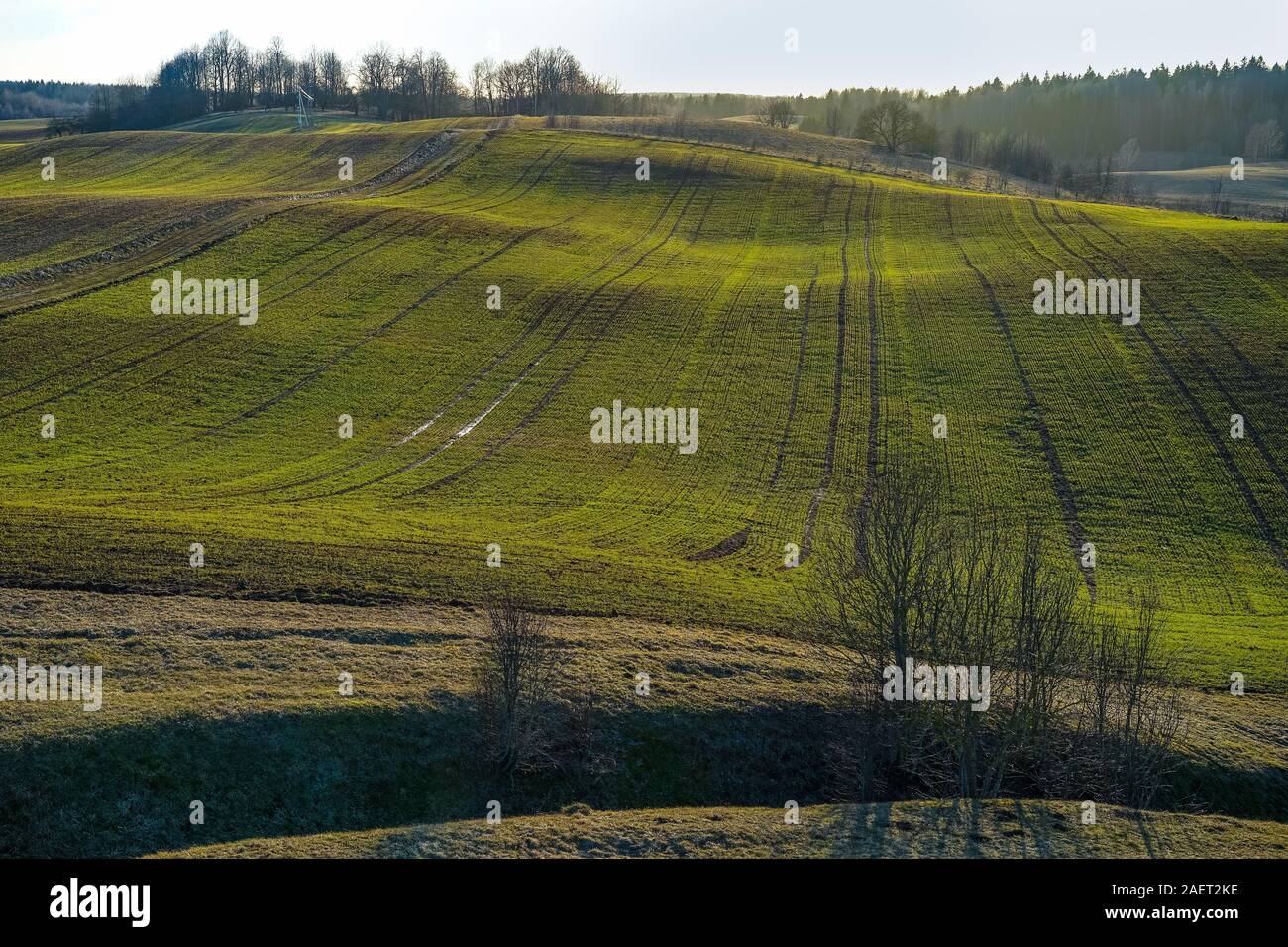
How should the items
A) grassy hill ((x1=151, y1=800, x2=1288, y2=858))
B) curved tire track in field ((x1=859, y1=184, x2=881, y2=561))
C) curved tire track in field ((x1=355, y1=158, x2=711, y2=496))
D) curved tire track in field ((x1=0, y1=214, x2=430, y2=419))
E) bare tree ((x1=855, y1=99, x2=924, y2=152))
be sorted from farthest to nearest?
bare tree ((x1=855, y1=99, x2=924, y2=152))
curved tire track in field ((x1=0, y1=214, x2=430, y2=419))
curved tire track in field ((x1=355, y1=158, x2=711, y2=496))
curved tire track in field ((x1=859, y1=184, x2=881, y2=561))
grassy hill ((x1=151, y1=800, x2=1288, y2=858))

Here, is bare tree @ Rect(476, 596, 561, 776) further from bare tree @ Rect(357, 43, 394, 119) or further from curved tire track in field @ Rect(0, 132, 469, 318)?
bare tree @ Rect(357, 43, 394, 119)

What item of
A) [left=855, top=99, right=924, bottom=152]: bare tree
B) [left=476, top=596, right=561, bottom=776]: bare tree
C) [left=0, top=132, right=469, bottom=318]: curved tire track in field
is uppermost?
[left=855, top=99, right=924, bottom=152]: bare tree

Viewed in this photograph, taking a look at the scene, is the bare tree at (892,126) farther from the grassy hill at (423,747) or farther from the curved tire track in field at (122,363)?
the grassy hill at (423,747)

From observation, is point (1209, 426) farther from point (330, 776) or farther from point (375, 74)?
point (375, 74)

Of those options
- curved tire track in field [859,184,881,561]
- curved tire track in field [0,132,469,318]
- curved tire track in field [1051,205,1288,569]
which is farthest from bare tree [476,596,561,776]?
curved tire track in field [0,132,469,318]

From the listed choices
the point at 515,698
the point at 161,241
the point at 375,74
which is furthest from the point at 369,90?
the point at 515,698

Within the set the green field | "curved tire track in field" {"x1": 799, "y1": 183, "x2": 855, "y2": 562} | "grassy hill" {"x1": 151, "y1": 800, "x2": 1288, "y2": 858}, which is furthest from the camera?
"curved tire track in field" {"x1": 799, "y1": 183, "x2": 855, "y2": 562}

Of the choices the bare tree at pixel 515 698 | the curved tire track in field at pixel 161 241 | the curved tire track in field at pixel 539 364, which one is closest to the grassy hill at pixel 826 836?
the bare tree at pixel 515 698
